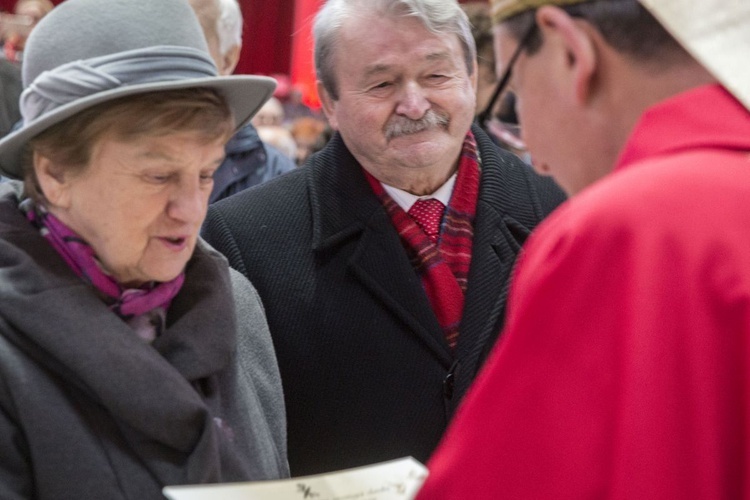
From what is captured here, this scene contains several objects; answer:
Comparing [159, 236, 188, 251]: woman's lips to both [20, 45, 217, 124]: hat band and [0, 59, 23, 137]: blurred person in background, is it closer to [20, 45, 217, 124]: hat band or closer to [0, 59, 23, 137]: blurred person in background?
[20, 45, 217, 124]: hat band

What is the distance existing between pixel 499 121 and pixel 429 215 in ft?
2.66

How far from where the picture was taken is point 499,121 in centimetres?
155

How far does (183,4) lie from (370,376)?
0.87 m

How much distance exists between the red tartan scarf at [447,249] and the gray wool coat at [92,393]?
0.64 m

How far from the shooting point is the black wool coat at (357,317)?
7.22 feet

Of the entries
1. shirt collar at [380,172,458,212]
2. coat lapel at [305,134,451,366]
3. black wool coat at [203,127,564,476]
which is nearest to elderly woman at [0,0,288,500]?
black wool coat at [203,127,564,476]

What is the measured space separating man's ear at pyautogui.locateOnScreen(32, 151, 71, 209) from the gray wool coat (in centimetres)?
6

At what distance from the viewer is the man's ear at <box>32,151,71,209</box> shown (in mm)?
1693

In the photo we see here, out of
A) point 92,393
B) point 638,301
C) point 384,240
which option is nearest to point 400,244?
point 384,240

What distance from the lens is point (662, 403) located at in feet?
3.09

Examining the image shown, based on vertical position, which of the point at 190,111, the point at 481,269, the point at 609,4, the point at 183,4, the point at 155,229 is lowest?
the point at 481,269

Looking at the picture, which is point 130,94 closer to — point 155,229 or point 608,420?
point 155,229

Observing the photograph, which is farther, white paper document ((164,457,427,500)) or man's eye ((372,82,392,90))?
man's eye ((372,82,392,90))

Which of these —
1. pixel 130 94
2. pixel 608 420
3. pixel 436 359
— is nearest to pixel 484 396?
pixel 608 420
